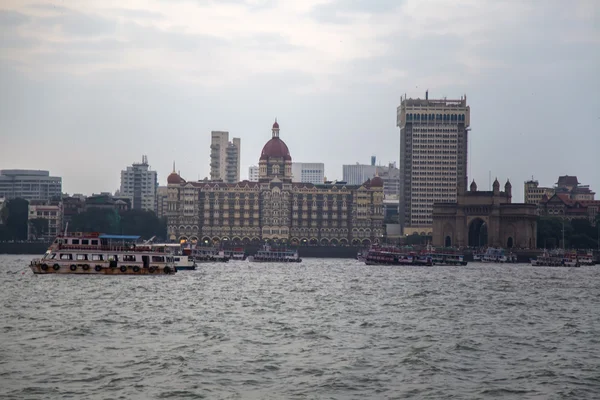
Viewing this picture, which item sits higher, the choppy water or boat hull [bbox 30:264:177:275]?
boat hull [bbox 30:264:177:275]

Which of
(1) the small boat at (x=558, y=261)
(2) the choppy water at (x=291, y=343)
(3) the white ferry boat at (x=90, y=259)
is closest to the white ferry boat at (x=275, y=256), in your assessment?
(1) the small boat at (x=558, y=261)

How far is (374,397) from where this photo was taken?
3975 cm

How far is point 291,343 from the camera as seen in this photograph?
53.3 metres

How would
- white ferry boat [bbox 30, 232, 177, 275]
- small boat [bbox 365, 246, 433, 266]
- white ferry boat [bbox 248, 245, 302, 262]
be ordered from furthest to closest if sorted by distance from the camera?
white ferry boat [bbox 248, 245, 302, 262] < small boat [bbox 365, 246, 433, 266] < white ferry boat [bbox 30, 232, 177, 275]

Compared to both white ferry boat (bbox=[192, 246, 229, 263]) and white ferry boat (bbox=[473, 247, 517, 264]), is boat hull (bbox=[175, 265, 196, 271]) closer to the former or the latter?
white ferry boat (bbox=[192, 246, 229, 263])

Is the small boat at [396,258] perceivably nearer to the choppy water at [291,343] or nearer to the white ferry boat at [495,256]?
the white ferry boat at [495,256]

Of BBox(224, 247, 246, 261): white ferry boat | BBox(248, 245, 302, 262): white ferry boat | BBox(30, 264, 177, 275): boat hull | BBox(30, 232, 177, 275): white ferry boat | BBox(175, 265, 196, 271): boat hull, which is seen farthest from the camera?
BBox(224, 247, 246, 261): white ferry boat

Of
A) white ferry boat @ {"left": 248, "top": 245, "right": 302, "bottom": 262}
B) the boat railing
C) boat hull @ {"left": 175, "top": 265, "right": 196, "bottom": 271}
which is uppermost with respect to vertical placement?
the boat railing

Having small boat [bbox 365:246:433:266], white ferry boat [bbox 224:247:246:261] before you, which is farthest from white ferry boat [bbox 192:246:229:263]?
small boat [bbox 365:246:433:266]

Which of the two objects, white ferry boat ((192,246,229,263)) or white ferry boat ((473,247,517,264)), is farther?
white ferry boat ((473,247,517,264))

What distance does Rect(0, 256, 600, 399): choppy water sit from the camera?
41.3m

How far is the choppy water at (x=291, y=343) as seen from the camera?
41.3 meters

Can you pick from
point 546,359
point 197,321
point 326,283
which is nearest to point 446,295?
point 326,283

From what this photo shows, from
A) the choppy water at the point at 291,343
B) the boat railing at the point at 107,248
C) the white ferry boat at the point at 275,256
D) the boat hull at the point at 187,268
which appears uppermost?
the boat railing at the point at 107,248
